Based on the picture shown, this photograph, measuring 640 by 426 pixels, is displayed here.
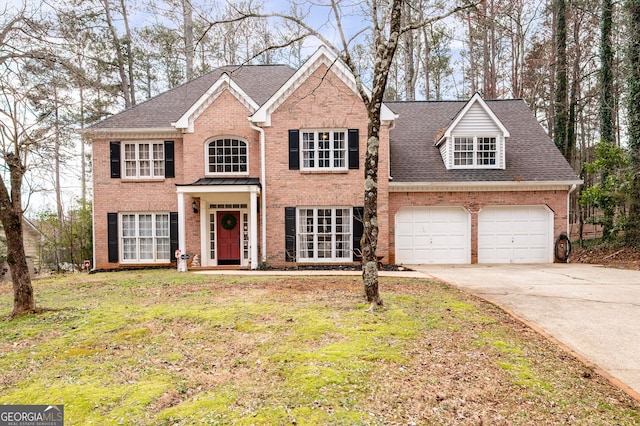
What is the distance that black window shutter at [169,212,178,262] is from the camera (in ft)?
45.7

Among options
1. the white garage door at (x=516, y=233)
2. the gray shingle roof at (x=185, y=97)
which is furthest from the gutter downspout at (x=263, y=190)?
the white garage door at (x=516, y=233)

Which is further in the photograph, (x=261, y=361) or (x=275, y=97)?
(x=275, y=97)

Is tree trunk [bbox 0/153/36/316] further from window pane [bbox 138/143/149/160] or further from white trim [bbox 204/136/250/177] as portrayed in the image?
window pane [bbox 138/143/149/160]

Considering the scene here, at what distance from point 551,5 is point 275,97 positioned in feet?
58.2

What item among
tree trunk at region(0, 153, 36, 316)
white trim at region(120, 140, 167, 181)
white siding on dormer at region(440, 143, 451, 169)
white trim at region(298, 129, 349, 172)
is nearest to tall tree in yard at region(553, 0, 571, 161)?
white siding on dormer at region(440, 143, 451, 169)

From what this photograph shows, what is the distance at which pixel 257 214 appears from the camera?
44.5ft

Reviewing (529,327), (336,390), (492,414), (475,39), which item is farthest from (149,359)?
(475,39)

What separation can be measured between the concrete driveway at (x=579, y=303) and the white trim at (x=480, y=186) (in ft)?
10.7

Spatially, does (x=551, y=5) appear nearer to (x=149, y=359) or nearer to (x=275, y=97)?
(x=275, y=97)

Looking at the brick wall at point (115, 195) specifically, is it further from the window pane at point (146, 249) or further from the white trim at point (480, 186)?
the white trim at point (480, 186)

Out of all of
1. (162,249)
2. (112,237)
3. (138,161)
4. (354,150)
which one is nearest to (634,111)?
(354,150)

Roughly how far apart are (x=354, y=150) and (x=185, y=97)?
806 cm

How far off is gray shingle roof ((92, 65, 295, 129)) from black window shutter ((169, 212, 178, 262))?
3.48m

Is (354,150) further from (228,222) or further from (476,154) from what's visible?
(228,222)
